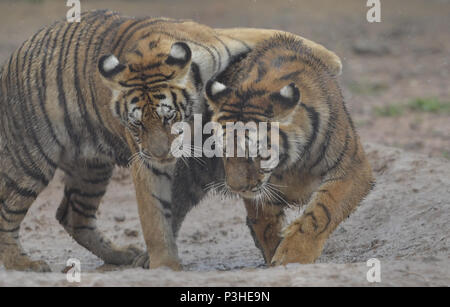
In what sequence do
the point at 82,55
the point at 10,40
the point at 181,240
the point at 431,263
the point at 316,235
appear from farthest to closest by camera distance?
the point at 10,40, the point at 181,240, the point at 82,55, the point at 316,235, the point at 431,263

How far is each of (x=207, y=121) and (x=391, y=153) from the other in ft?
8.17

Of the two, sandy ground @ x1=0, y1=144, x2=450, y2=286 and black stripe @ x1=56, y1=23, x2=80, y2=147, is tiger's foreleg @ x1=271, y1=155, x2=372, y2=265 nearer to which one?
sandy ground @ x1=0, y1=144, x2=450, y2=286

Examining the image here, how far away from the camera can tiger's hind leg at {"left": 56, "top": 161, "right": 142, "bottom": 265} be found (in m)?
5.18

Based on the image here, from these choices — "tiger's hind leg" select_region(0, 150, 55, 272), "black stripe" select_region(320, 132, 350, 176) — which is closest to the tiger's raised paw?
"tiger's hind leg" select_region(0, 150, 55, 272)

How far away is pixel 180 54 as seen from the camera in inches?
152

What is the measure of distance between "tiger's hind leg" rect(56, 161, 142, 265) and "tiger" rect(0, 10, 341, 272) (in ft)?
0.24

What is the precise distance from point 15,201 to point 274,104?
1.88m

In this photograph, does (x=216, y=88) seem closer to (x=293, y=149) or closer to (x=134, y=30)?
(x=293, y=149)

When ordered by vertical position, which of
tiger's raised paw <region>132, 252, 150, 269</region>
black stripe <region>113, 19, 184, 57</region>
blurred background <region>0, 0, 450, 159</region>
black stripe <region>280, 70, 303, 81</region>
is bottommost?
tiger's raised paw <region>132, 252, 150, 269</region>

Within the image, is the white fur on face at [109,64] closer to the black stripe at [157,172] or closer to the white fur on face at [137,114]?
→ the white fur on face at [137,114]

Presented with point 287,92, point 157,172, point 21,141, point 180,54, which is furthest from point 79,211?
point 287,92

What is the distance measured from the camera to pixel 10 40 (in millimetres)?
11891
